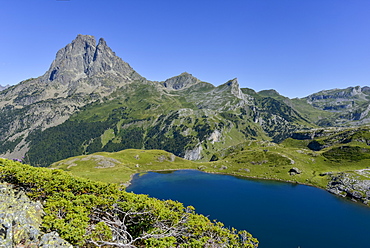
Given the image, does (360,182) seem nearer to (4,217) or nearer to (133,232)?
(133,232)

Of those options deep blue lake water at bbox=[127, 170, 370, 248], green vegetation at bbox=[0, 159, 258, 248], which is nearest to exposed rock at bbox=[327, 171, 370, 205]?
deep blue lake water at bbox=[127, 170, 370, 248]

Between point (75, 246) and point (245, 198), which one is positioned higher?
point (75, 246)

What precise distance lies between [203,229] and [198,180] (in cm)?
13731

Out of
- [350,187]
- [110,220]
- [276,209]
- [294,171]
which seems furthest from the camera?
[294,171]

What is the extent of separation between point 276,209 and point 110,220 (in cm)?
9909

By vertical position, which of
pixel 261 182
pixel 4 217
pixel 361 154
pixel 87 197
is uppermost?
pixel 4 217

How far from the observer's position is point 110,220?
31125 mm

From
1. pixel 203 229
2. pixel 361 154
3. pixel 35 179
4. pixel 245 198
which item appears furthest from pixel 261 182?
pixel 35 179

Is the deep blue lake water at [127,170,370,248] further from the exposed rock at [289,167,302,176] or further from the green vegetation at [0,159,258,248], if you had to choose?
the green vegetation at [0,159,258,248]

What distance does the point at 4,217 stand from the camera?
800 inches

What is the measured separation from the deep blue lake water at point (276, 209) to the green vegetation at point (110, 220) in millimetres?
23792

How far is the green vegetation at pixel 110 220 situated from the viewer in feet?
81.5

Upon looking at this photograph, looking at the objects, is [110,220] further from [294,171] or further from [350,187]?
[294,171]

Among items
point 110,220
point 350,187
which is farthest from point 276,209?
point 110,220
